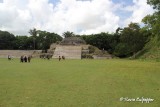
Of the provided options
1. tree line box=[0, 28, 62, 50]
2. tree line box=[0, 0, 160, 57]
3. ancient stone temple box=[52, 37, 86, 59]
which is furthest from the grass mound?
tree line box=[0, 28, 62, 50]

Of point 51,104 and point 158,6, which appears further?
point 158,6

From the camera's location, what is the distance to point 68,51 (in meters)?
104

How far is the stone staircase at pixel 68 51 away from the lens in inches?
3925

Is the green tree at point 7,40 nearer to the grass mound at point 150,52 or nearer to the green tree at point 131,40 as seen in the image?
the green tree at point 131,40

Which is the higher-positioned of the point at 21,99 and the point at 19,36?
the point at 19,36

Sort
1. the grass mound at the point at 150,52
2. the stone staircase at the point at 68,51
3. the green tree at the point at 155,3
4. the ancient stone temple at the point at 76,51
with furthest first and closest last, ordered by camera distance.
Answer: the stone staircase at the point at 68,51
the ancient stone temple at the point at 76,51
the grass mound at the point at 150,52
the green tree at the point at 155,3

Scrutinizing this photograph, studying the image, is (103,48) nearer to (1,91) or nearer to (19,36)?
(19,36)

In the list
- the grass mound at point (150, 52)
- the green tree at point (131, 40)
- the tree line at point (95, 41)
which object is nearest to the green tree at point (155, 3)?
the grass mound at point (150, 52)

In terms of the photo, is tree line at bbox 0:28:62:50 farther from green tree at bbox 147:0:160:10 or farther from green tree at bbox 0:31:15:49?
green tree at bbox 147:0:160:10

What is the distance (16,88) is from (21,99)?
389cm

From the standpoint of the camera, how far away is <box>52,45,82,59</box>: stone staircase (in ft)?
327

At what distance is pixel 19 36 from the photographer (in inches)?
5202

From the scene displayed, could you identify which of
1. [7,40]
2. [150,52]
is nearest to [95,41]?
[7,40]

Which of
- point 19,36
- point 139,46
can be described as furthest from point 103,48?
point 19,36
